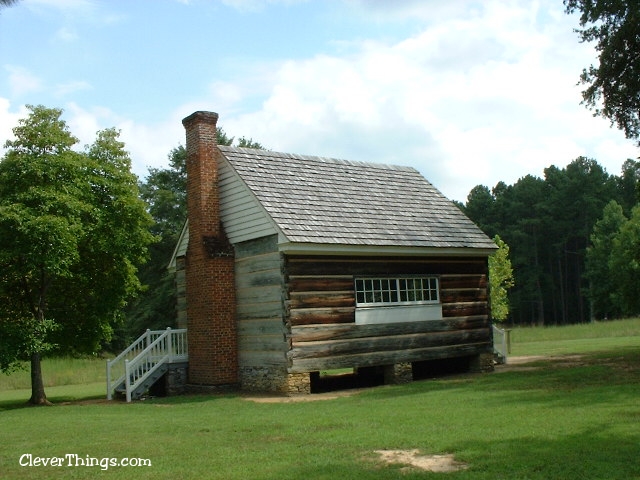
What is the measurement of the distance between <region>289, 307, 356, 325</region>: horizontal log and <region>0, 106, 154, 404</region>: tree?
5.61m

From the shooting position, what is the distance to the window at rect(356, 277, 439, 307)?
1912 centimetres

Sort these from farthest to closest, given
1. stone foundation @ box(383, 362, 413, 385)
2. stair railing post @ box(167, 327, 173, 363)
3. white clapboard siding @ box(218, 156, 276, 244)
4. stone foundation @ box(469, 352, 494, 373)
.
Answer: stone foundation @ box(469, 352, 494, 373), stair railing post @ box(167, 327, 173, 363), stone foundation @ box(383, 362, 413, 385), white clapboard siding @ box(218, 156, 276, 244)

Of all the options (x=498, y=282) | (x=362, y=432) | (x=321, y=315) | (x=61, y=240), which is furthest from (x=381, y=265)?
(x=498, y=282)

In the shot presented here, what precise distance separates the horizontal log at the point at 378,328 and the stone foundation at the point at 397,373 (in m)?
0.93

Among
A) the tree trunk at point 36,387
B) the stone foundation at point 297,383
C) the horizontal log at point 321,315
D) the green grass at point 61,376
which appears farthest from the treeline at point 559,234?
the tree trunk at point 36,387

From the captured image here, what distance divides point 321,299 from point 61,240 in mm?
6571

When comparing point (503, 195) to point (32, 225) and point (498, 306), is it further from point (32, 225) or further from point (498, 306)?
point (32, 225)

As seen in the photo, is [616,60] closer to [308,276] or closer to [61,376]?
[308,276]

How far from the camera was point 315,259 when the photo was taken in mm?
18094

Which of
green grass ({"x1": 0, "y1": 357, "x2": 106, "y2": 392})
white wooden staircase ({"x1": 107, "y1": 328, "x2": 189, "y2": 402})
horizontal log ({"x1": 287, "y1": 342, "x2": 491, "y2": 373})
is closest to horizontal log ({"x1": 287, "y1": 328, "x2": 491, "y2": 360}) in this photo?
horizontal log ({"x1": 287, "y1": 342, "x2": 491, "y2": 373})

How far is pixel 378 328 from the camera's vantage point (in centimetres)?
1919

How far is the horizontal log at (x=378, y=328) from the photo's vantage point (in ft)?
58.2

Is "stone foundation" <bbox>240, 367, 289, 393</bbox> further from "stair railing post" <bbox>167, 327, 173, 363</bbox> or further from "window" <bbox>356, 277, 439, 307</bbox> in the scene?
"window" <bbox>356, 277, 439, 307</bbox>

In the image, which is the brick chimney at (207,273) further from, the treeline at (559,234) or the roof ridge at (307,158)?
the treeline at (559,234)
